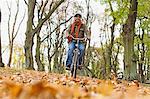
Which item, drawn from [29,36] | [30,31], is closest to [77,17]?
[29,36]

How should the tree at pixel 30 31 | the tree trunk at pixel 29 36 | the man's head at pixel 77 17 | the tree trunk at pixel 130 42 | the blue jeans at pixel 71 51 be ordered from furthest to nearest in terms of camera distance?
the tree trunk at pixel 29 36 < the tree at pixel 30 31 < the tree trunk at pixel 130 42 < the blue jeans at pixel 71 51 < the man's head at pixel 77 17

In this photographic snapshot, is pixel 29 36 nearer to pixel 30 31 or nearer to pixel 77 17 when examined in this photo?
pixel 30 31

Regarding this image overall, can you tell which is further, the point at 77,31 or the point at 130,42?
the point at 130,42

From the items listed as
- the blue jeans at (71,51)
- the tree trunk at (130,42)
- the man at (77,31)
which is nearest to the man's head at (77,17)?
the man at (77,31)

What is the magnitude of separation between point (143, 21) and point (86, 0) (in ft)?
42.2

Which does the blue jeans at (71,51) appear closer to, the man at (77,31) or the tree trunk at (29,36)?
the man at (77,31)

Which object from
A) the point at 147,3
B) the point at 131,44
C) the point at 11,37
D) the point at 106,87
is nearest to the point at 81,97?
the point at 106,87

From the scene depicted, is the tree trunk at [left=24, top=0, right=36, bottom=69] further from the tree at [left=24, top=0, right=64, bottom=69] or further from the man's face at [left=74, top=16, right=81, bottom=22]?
the man's face at [left=74, top=16, right=81, bottom=22]

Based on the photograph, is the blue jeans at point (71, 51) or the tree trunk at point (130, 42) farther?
the tree trunk at point (130, 42)

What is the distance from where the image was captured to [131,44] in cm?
1973

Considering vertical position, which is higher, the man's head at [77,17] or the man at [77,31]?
the man's head at [77,17]

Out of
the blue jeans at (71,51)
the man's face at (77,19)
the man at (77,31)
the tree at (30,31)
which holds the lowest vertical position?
the blue jeans at (71,51)

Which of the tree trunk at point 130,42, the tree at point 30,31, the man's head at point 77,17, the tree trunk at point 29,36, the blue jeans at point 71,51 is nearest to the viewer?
the man's head at point 77,17

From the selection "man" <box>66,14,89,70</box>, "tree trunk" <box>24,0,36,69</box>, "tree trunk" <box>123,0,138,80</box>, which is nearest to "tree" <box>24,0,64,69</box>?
"tree trunk" <box>24,0,36,69</box>
